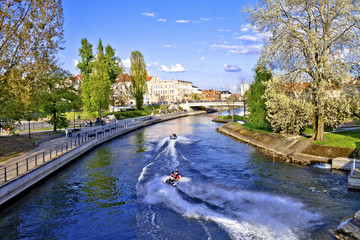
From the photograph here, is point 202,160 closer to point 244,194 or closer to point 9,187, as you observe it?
point 244,194

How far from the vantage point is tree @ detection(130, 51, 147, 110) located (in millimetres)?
101863

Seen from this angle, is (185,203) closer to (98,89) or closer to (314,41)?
(314,41)

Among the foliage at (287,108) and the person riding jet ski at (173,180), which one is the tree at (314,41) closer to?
the foliage at (287,108)

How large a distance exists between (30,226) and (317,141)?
32.2 meters

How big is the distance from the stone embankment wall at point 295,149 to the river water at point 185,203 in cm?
241

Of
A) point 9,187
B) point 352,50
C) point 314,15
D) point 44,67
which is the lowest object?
point 9,187

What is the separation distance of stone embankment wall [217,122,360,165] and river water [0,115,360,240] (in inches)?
95.0

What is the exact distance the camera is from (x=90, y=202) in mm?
21453

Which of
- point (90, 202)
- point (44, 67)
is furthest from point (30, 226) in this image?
point (44, 67)

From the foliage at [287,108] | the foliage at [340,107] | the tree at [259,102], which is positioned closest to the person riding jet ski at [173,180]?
the foliage at [287,108]

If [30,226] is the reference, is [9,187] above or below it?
above

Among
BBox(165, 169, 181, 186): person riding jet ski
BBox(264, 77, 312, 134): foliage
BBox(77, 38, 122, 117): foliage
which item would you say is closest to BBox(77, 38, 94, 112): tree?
BBox(77, 38, 122, 117): foliage

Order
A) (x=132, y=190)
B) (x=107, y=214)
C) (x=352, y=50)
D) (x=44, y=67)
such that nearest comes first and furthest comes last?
(x=107, y=214) → (x=132, y=190) → (x=44, y=67) → (x=352, y=50)

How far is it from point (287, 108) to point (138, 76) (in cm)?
7255
